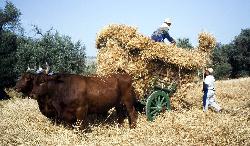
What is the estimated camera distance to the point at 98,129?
30.1 ft

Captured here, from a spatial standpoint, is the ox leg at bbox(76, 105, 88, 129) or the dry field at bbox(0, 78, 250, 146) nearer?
the dry field at bbox(0, 78, 250, 146)

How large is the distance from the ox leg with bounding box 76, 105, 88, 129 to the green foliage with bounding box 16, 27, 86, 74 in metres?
16.5

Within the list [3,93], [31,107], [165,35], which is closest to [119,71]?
[165,35]

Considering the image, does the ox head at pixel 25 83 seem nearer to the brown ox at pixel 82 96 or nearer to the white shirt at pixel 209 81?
the brown ox at pixel 82 96

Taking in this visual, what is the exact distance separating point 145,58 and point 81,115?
2474 mm

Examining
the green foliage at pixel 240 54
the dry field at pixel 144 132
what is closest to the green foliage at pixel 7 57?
the dry field at pixel 144 132

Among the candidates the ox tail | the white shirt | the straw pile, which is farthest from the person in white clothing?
the ox tail

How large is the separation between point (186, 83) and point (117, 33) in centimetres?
258

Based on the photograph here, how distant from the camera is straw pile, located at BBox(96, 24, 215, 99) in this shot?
32.2ft

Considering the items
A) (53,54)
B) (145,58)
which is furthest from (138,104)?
(53,54)

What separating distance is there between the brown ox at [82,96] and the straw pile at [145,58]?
0.46m

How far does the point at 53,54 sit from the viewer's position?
26.1 m

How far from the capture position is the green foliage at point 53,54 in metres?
25.7

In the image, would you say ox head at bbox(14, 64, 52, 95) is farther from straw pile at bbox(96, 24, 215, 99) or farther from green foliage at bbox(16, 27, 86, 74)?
green foliage at bbox(16, 27, 86, 74)
